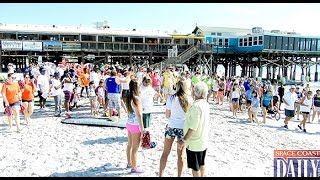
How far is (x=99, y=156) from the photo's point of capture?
646 cm

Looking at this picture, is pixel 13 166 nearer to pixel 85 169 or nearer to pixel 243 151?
pixel 85 169

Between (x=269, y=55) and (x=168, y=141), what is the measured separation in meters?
34.9

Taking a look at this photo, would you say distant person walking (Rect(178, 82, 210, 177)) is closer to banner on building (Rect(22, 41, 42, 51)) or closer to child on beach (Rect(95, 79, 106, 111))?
child on beach (Rect(95, 79, 106, 111))

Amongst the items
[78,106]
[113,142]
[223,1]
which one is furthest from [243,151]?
[78,106]

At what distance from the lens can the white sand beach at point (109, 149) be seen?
581 cm

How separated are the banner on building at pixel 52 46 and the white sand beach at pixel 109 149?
2064 cm

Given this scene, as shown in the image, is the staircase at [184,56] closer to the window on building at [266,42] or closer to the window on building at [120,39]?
the window on building at [120,39]

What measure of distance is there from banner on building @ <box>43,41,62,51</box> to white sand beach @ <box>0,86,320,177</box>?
20.6m

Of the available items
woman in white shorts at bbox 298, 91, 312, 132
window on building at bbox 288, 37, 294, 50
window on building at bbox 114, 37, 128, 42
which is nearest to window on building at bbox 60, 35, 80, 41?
window on building at bbox 114, 37, 128, 42

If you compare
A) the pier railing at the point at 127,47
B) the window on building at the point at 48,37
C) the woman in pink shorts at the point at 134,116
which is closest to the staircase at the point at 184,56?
the pier railing at the point at 127,47

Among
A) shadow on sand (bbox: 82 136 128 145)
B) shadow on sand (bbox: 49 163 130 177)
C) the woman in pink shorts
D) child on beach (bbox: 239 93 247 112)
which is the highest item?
the woman in pink shorts

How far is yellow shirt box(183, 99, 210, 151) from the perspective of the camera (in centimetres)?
420

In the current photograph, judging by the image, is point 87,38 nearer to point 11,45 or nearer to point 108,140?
point 11,45

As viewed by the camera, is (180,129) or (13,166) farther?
(13,166)
